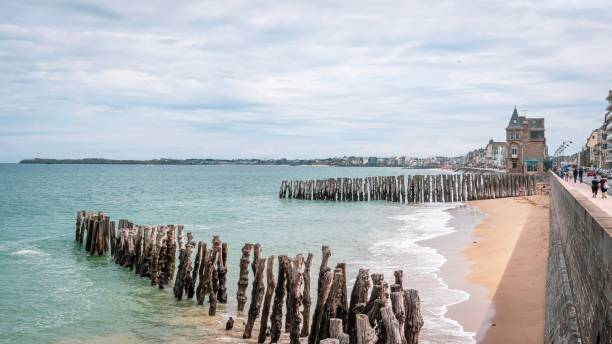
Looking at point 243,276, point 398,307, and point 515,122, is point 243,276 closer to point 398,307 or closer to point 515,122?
point 398,307

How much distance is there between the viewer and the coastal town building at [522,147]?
228 ft

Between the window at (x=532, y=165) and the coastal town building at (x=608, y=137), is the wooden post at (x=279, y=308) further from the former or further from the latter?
the coastal town building at (x=608, y=137)

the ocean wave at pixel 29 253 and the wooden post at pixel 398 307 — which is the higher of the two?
the wooden post at pixel 398 307

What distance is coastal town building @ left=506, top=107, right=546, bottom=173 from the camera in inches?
2731

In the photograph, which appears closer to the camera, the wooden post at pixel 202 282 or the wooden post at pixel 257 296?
the wooden post at pixel 257 296

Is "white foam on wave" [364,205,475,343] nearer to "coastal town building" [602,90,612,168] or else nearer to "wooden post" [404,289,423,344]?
"wooden post" [404,289,423,344]

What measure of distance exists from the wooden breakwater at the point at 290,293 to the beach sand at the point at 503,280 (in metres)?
1.90

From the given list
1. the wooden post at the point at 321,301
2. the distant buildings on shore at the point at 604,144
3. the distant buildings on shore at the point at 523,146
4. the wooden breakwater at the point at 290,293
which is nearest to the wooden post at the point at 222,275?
the wooden breakwater at the point at 290,293

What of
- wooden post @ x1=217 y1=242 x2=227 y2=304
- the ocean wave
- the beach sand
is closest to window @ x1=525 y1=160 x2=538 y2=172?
the beach sand

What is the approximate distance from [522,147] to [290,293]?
214 feet

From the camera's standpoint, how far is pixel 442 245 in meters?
21.8

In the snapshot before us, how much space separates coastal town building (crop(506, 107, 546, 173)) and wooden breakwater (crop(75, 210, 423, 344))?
60.0m

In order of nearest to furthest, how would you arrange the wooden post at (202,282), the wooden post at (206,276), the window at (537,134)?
the wooden post at (206,276) → the wooden post at (202,282) → the window at (537,134)

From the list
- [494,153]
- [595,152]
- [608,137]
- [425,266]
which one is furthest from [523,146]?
[494,153]
